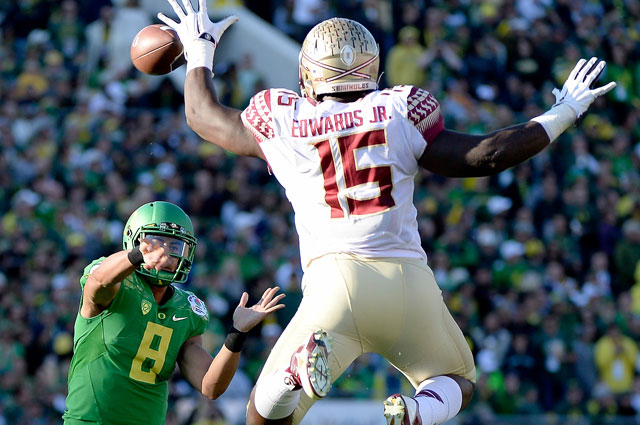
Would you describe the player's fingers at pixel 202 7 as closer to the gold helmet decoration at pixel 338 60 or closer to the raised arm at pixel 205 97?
the raised arm at pixel 205 97

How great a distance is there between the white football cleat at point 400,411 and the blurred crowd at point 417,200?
558cm

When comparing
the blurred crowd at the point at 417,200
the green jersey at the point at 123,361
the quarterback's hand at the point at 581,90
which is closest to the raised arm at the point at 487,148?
the quarterback's hand at the point at 581,90

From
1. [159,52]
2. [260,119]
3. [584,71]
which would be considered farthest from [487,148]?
[159,52]

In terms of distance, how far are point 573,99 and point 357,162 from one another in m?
1.03

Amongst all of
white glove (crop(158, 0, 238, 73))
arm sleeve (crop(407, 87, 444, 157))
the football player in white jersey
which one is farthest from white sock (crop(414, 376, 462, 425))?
white glove (crop(158, 0, 238, 73))

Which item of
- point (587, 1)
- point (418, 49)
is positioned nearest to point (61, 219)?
point (418, 49)

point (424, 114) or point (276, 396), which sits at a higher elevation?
point (424, 114)

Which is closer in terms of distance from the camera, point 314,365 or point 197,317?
point 314,365

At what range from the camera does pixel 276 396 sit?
4.51 m

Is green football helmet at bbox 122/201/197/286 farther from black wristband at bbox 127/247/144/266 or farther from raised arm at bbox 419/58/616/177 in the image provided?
raised arm at bbox 419/58/616/177

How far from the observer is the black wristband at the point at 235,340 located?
492 centimetres

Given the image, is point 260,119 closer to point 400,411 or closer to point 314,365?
point 314,365

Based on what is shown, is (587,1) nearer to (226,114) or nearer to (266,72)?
(266,72)

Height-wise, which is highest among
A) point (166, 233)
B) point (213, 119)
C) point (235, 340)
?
point (213, 119)
